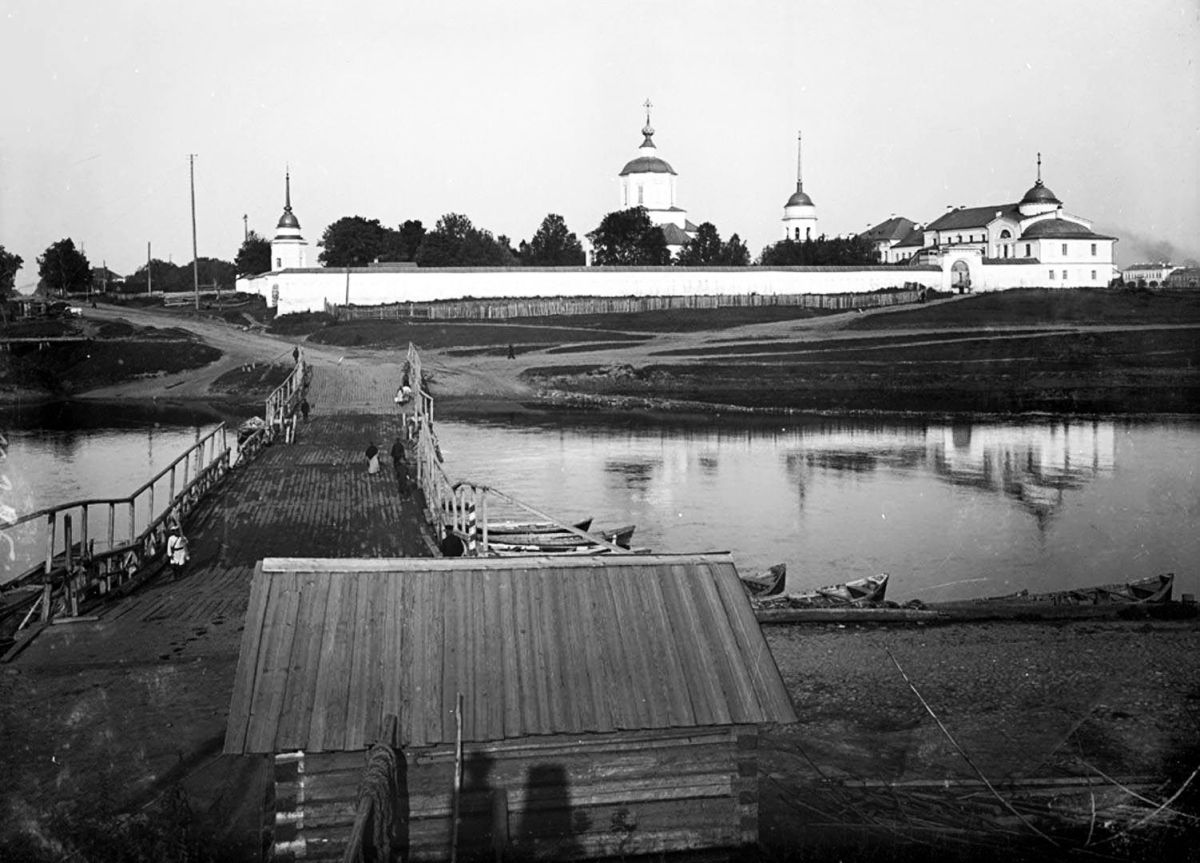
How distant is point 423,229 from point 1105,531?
96.6 m

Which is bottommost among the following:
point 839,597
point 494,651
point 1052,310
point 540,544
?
point 839,597

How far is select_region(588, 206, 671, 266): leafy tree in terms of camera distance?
97.9m

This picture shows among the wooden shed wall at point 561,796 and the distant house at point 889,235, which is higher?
the distant house at point 889,235

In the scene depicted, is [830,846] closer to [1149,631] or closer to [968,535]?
[1149,631]

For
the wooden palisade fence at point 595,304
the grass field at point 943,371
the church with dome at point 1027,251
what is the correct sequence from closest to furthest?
the grass field at point 943,371
the wooden palisade fence at point 595,304
the church with dome at point 1027,251

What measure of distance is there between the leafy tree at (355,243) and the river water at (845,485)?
186 ft

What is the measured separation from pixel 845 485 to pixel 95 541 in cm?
2383

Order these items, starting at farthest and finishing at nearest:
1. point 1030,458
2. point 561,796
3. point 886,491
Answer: point 1030,458 → point 886,491 → point 561,796

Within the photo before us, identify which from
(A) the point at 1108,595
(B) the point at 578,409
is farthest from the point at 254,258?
(A) the point at 1108,595

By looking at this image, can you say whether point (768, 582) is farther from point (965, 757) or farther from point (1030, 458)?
point (1030, 458)

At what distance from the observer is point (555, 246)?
362 ft

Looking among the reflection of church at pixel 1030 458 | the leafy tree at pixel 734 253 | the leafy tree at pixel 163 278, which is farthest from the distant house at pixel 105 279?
the reflection of church at pixel 1030 458

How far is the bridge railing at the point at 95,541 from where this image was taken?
18531 mm

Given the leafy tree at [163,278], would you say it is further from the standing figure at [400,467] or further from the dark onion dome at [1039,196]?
the standing figure at [400,467]
